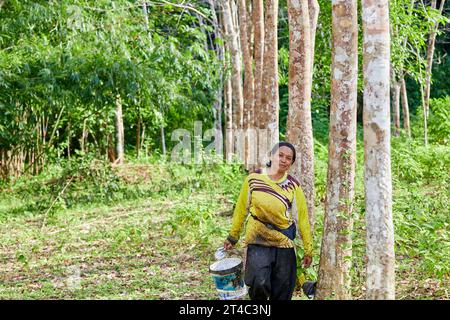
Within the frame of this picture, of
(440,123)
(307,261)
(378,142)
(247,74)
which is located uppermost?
(247,74)

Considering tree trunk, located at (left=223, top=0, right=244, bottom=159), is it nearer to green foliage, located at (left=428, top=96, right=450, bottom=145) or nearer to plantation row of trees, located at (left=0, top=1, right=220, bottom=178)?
plantation row of trees, located at (left=0, top=1, right=220, bottom=178)

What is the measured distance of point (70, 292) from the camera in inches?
324

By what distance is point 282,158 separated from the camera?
233 inches

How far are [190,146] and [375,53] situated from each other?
19.4 meters

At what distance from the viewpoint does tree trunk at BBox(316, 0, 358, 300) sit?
6152 mm

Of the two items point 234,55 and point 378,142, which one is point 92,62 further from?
point 378,142

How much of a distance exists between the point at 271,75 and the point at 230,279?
15.2ft

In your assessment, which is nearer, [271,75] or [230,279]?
[230,279]

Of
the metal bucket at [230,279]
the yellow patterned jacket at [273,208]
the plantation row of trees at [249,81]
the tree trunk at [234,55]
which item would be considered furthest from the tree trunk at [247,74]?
the yellow patterned jacket at [273,208]

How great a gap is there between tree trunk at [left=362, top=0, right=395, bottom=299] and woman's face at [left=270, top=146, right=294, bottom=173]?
2.25 ft

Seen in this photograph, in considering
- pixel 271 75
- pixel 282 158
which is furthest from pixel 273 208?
pixel 271 75

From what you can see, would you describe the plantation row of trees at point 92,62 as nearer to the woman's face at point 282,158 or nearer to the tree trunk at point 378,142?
the woman's face at point 282,158

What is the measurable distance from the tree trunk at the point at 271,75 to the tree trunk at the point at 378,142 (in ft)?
15.1
